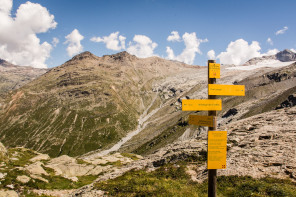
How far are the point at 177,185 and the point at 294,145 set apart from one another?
15.2m

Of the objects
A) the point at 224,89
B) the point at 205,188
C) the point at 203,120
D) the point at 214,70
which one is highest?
the point at 214,70

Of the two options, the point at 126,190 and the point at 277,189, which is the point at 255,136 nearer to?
the point at 277,189

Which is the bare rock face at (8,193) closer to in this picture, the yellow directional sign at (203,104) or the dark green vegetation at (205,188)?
the dark green vegetation at (205,188)

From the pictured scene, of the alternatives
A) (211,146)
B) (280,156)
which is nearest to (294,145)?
(280,156)

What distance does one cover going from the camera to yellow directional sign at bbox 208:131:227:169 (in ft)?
30.7

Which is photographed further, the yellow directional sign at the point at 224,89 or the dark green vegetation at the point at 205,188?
the dark green vegetation at the point at 205,188

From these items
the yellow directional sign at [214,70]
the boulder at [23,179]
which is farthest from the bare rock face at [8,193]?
the yellow directional sign at [214,70]

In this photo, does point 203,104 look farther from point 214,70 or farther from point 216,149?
point 216,149

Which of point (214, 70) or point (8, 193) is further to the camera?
point (8, 193)

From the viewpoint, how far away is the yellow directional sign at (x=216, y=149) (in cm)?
936

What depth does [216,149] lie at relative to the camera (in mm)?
9445

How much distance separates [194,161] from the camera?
23828mm

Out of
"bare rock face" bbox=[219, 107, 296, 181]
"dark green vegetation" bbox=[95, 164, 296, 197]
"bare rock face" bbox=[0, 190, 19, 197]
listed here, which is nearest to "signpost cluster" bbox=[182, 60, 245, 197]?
"dark green vegetation" bbox=[95, 164, 296, 197]

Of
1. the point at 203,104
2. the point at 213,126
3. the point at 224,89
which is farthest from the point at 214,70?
the point at 213,126
